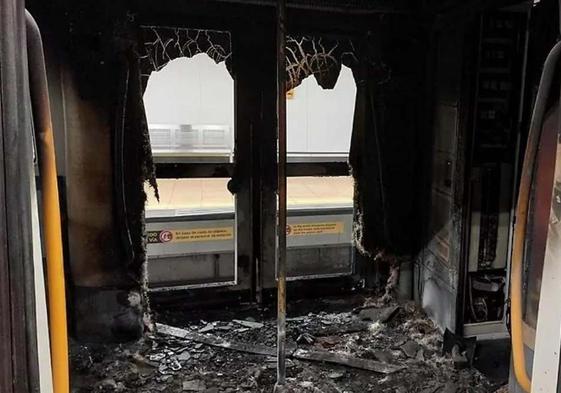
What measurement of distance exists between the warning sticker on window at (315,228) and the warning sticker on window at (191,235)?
0.39 metres

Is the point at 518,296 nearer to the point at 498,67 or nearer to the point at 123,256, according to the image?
Result: the point at 498,67

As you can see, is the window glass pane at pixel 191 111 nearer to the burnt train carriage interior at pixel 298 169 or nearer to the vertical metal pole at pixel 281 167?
the burnt train carriage interior at pixel 298 169

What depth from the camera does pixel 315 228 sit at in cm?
330

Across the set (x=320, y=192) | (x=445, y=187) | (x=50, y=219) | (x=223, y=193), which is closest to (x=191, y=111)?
(x=223, y=193)

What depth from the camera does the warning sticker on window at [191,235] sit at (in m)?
3.12

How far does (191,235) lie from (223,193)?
320mm

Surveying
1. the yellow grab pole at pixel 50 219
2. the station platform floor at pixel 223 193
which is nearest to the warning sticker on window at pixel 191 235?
the station platform floor at pixel 223 193

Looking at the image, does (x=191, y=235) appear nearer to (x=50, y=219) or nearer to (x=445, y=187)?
(x=445, y=187)

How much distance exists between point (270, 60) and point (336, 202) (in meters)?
1.02

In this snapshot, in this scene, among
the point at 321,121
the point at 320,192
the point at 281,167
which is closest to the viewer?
the point at 281,167

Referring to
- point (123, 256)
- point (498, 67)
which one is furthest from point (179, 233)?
point (498, 67)

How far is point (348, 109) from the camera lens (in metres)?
3.17

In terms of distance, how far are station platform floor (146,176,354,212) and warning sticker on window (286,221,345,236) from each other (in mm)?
122

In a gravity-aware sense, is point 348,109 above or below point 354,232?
above
